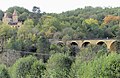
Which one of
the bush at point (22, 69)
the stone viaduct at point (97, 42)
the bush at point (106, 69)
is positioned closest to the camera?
the bush at point (106, 69)

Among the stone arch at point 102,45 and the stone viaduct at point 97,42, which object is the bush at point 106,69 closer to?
the stone arch at point 102,45

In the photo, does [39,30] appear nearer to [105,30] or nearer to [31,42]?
[31,42]

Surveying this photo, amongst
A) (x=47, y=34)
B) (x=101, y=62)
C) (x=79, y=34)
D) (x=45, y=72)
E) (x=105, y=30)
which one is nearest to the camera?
(x=101, y=62)

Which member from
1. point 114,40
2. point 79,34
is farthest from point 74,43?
point 114,40

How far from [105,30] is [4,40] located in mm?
17227

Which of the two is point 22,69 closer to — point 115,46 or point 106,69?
point 106,69

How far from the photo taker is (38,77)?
2297 centimetres

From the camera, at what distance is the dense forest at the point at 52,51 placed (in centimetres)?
2067

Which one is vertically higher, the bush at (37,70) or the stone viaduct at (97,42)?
the stone viaduct at (97,42)

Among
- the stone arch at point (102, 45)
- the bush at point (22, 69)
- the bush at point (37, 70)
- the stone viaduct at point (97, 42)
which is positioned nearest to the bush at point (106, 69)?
the bush at point (37, 70)

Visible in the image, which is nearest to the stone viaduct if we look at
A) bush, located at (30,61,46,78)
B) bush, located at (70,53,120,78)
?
bush, located at (30,61,46,78)

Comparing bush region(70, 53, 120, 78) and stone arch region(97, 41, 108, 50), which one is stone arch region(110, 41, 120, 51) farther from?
bush region(70, 53, 120, 78)

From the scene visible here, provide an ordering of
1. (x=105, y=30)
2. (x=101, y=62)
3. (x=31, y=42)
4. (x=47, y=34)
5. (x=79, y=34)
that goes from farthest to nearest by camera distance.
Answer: (x=105, y=30) < (x=79, y=34) < (x=47, y=34) < (x=31, y=42) < (x=101, y=62)

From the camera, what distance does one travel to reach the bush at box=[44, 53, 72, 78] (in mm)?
22469
